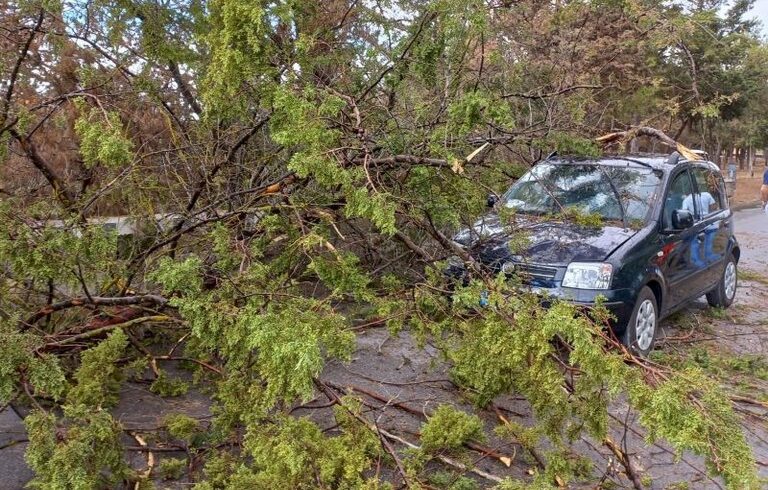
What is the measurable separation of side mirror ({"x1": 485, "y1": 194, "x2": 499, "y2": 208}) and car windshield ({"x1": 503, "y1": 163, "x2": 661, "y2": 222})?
114cm

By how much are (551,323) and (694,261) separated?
4.21 metres

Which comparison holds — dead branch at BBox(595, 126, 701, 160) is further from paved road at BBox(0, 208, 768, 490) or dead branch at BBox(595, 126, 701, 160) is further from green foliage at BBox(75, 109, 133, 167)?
paved road at BBox(0, 208, 768, 490)

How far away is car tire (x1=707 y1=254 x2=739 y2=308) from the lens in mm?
7189

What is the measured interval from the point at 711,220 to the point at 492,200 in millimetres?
3505

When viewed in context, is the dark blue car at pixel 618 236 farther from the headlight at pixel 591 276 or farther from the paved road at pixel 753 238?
the paved road at pixel 753 238

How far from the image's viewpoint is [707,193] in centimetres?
674

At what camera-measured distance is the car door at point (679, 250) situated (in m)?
5.59

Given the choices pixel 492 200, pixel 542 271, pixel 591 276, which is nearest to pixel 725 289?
pixel 591 276

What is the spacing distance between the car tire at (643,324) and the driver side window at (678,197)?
736 millimetres

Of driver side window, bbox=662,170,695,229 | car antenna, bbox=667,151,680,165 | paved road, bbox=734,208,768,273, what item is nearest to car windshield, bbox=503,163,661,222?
driver side window, bbox=662,170,695,229

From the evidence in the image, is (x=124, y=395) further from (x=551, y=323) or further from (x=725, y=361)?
(x=725, y=361)

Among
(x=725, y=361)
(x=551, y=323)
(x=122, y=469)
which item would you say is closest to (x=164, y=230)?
(x=122, y=469)

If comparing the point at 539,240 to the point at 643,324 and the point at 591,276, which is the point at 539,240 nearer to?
the point at 591,276

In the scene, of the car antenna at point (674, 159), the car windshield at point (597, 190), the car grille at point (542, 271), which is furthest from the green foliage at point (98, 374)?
the car antenna at point (674, 159)
